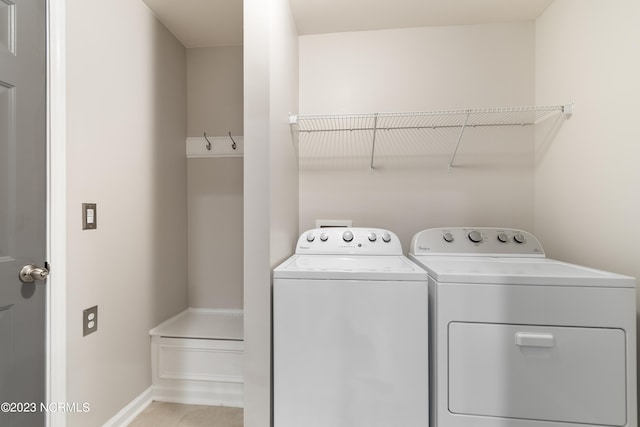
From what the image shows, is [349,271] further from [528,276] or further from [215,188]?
[215,188]

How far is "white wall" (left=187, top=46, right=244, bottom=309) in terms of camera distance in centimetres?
219

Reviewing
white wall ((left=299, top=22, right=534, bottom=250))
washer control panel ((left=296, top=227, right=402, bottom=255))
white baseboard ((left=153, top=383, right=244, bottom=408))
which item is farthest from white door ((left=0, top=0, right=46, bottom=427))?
white wall ((left=299, top=22, right=534, bottom=250))

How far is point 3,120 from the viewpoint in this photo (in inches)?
42.1

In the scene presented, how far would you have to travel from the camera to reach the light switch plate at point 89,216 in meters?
1.36

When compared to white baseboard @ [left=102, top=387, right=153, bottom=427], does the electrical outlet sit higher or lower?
higher

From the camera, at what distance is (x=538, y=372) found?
1003mm

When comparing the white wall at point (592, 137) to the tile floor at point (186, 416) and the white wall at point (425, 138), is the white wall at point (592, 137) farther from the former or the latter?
the tile floor at point (186, 416)

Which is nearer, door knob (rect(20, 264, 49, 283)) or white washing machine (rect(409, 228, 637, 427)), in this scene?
white washing machine (rect(409, 228, 637, 427))

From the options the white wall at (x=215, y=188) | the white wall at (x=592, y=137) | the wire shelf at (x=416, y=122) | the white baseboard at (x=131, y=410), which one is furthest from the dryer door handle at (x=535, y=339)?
the white baseboard at (x=131, y=410)

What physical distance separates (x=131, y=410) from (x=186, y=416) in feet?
1.02

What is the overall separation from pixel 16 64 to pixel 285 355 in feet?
5.14

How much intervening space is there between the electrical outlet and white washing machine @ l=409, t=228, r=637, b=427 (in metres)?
1.60

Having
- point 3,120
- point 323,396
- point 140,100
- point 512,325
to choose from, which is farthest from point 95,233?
point 512,325

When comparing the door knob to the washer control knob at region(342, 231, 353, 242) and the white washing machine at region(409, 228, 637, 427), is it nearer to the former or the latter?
the washer control knob at region(342, 231, 353, 242)
